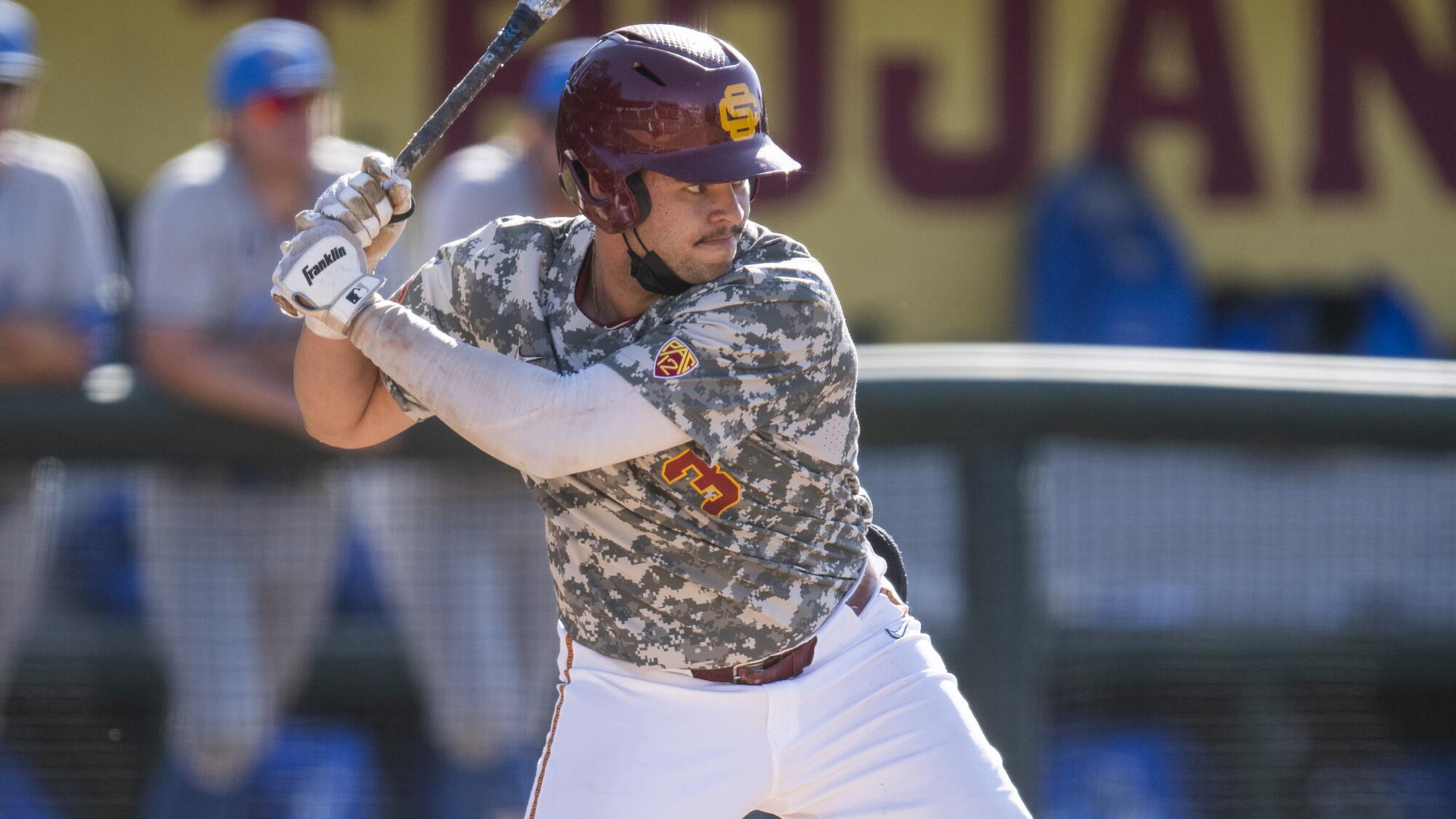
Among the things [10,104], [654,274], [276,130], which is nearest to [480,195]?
[276,130]

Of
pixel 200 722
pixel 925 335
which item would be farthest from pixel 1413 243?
pixel 200 722

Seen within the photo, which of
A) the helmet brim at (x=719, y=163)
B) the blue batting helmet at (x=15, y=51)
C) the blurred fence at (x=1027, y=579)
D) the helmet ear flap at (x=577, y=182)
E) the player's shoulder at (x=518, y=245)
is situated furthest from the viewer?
the blue batting helmet at (x=15, y=51)

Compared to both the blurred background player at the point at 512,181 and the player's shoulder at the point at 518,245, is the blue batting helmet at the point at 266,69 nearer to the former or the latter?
the blurred background player at the point at 512,181

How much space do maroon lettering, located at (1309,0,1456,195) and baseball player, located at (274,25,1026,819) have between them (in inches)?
182

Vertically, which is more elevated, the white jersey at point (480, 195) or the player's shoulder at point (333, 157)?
the player's shoulder at point (333, 157)

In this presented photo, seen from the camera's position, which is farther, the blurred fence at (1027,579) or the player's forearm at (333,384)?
the blurred fence at (1027,579)

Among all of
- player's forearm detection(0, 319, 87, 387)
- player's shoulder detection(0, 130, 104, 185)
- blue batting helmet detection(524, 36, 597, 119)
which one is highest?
blue batting helmet detection(524, 36, 597, 119)

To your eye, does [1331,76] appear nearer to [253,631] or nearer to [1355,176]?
[1355,176]

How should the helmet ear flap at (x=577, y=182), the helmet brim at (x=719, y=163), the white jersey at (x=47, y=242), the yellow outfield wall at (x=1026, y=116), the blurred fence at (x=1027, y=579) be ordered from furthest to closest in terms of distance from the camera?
1. the yellow outfield wall at (x=1026, y=116)
2. the white jersey at (x=47, y=242)
3. the blurred fence at (x=1027, y=579)
4. the helmet ear flap at (x=577, y=182)
5. the helmet brim at (x=719, y=163)

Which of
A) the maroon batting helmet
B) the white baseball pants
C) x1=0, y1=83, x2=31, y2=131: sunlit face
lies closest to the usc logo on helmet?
the maroon batting helmet

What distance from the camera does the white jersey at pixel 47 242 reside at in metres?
4.19

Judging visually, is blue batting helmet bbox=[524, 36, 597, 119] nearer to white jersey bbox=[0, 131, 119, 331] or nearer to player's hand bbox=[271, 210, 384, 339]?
white jersey bbox=[0, 131, 119, 331]

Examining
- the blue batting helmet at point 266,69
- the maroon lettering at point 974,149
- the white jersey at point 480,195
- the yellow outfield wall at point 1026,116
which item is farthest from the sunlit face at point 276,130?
the maroon lettering at point 974,149

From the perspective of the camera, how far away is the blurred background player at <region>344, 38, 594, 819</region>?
4023 mm
